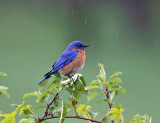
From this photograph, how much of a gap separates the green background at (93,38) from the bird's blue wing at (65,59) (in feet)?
12.8

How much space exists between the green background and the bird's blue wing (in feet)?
12.8

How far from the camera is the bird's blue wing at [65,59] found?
386 centimetres

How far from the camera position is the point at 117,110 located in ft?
6.50

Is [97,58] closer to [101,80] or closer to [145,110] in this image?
[145,110]

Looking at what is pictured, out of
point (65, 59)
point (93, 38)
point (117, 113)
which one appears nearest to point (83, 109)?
point (117, 113)

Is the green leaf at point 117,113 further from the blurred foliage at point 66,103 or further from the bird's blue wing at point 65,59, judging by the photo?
the bird's blue wing at point 65,59

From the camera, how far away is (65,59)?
4.13 meters

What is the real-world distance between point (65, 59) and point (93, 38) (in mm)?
9500

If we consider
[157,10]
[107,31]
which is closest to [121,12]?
[157,10]

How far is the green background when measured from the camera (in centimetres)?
1003

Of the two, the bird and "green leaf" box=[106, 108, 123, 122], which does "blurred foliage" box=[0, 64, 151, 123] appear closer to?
"green leaf" box=[106, 108, 123, 122]

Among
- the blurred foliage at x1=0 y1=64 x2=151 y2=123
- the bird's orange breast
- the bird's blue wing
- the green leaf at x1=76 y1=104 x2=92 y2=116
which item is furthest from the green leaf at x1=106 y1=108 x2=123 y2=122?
the bird's orange breast

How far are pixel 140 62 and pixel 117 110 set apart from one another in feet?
34.9

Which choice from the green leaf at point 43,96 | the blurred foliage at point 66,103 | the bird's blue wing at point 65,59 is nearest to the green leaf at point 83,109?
the blurred foliage at point 66,103
